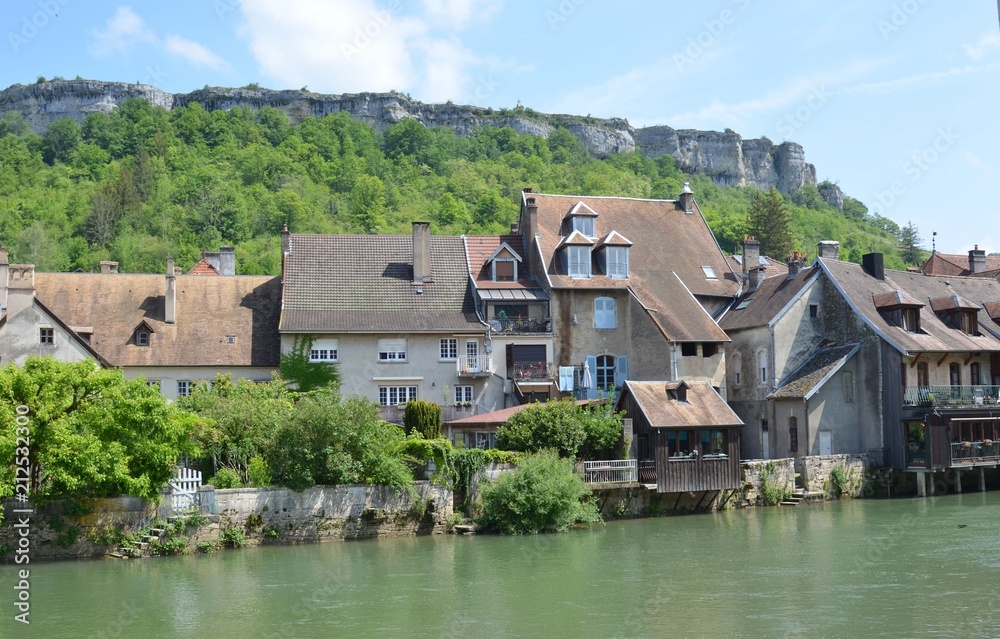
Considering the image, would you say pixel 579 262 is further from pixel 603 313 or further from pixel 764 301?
pixel 764 301

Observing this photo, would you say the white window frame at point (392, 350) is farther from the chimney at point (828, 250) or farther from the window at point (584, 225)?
the chimney at point (828, 250)

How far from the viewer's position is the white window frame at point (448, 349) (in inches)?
1871

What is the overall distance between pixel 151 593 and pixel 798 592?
1573 cm

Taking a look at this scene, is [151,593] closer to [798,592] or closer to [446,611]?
[446,611]

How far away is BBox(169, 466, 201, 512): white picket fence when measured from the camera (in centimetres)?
3250

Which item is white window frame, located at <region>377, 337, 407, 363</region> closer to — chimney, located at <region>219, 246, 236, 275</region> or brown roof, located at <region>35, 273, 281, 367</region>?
brown roof, located at <region>35, 273, 281, 367</region>

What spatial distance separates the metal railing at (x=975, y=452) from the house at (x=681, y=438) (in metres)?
10.0

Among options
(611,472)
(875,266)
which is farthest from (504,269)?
(875,266)

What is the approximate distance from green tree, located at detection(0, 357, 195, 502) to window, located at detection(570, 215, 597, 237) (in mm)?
24610

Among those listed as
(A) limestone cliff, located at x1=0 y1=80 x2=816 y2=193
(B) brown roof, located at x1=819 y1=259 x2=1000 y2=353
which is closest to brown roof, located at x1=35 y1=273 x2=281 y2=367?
(B) brown roof, located at x1=819 y1=259 x2=1000 y2=353

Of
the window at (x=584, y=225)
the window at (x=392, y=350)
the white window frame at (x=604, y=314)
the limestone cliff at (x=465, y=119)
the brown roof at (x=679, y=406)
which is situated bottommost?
the brown roof at (x=679, y=406)

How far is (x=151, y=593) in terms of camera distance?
2628cm

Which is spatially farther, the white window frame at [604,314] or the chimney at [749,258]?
the chimney at [749,258]

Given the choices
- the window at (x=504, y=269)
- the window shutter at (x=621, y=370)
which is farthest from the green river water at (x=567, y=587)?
the window at (x=504, y=269)
